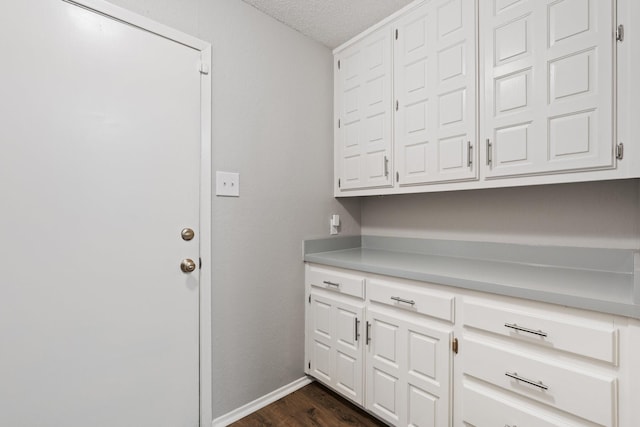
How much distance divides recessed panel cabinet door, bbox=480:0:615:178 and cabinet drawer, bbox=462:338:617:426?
783 mm

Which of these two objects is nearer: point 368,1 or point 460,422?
point 460,422

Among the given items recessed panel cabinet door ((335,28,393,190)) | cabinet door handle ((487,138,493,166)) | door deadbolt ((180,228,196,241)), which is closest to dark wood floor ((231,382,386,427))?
door deadbolt ((180,228,196,241))

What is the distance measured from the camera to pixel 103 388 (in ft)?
4.07

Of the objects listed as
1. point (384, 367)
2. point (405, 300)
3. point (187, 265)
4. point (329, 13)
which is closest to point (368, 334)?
point (384, 367)

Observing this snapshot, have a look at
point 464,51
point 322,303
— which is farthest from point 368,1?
point 322,303

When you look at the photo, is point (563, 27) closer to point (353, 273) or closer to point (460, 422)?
point (353, 273)

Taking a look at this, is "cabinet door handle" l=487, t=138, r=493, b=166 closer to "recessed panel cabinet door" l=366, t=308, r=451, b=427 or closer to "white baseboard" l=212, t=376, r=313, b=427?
"recessed panel cabinet door" l=366, t=308, r=451, b=427

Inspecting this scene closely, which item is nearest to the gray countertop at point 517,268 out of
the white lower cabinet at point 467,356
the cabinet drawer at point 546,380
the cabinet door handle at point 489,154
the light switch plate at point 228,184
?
the white lower cabinet at point 467,356

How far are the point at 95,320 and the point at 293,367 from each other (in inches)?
46.6

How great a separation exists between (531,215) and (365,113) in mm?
1141

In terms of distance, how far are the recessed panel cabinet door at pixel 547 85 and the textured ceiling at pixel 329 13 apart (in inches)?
23.9

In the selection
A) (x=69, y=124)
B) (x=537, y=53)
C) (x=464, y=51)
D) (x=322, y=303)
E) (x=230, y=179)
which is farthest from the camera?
(x=322, y=303)

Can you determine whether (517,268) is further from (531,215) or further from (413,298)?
(413,298)

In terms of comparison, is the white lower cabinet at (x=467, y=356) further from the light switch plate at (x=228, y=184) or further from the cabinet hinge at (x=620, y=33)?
the cabinet hinge at (x=620, y=33)
